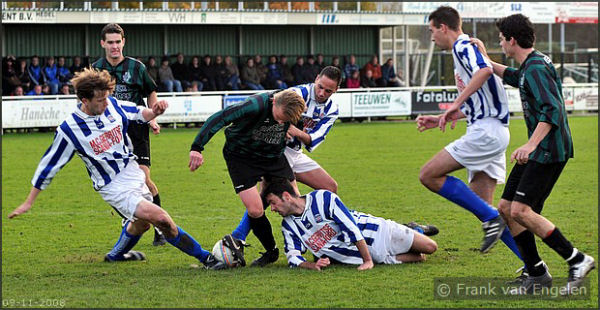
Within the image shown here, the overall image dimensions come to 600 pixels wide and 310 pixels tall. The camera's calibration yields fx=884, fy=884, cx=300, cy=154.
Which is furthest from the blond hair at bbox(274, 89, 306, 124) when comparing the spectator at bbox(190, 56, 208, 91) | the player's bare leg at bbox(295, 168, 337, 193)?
the spectator at bbox(190, 56, 208, 91)

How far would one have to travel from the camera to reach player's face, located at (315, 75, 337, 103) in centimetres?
747

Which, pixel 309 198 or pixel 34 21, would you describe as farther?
pixel 34 21

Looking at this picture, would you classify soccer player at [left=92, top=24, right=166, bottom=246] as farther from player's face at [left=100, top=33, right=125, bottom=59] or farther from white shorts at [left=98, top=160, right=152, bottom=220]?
white shorts at [left=98, top=160, right=152, bottom=220]

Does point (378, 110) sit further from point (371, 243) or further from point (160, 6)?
point (371, 243)

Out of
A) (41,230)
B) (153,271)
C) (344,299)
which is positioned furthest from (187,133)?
(344,299)

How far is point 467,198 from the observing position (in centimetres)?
664

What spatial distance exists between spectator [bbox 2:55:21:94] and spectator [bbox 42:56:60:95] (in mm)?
823

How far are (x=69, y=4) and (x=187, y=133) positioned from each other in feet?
30.9

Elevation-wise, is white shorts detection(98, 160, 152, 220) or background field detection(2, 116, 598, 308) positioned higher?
white shorts detection(98, 160, 152, 220)

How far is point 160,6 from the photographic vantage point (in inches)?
1215

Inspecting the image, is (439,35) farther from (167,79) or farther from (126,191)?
(167,79)

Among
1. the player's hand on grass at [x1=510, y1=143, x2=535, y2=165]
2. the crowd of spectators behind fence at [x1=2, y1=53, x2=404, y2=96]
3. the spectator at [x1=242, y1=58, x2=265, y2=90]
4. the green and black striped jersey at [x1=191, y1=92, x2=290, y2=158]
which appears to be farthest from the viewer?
the spectator at [x1=242, y1=58, x2=265, y2=90]

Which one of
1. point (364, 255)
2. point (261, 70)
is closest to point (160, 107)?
point (364, 255)

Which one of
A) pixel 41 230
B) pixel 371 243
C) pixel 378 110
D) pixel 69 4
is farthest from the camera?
pixel 69 4
